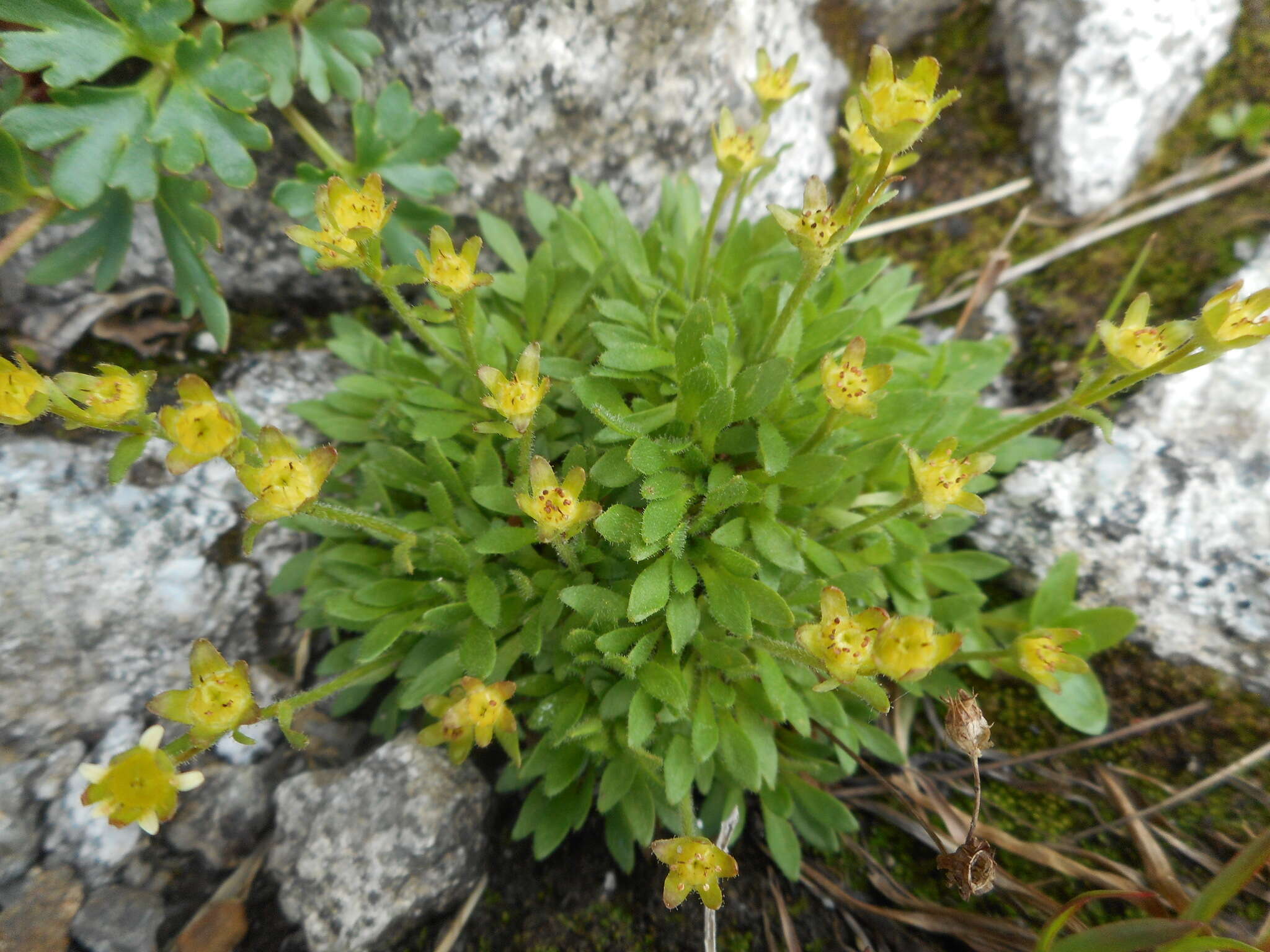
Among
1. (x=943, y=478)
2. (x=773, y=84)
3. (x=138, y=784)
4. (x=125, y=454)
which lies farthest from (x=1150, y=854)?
(x=125, y=454)

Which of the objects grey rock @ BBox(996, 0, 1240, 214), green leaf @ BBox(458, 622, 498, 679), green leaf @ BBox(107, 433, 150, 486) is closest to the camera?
green leaf @ BBox(107, 433, 150, 486)

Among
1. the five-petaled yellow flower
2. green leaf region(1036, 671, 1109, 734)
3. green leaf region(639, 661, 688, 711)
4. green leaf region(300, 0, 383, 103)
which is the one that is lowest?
green leaf region(1036, 671, 1109, 734)

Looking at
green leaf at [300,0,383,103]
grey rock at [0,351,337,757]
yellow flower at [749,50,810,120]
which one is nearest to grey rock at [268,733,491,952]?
grey rock at [0,351,337,757]

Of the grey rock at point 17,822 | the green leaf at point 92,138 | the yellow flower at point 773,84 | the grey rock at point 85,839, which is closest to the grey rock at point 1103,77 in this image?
the yellow flower at point 773,84

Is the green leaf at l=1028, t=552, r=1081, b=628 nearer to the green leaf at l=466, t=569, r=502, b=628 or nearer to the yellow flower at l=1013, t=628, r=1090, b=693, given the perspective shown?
the yellow flower at l=1013, t=628, r=1090, b=693

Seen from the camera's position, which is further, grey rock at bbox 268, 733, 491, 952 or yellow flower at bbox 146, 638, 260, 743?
grey rock at bbox 268, 733, 491, 952

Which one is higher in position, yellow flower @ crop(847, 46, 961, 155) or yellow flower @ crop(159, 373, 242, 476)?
yellow flower @ crop(847, 46, 961, 155)

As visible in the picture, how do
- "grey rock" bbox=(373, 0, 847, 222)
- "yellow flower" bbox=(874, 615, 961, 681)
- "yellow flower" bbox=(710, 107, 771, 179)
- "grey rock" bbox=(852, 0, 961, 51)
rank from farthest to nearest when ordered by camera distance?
1. "grey rock" bbox=(852, 0, 961, 51)
2. "grey rock" bbox=(373, 0, 847, 222)
3. "yellow flower" bbox=(710, 107, 771, 179)
4. "yellow flower" bbox=(874, 615, 961, 681)

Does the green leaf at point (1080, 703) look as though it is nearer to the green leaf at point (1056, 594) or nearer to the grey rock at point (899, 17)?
the green leaf at point (1056, 594)
